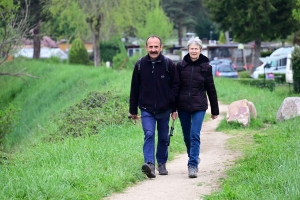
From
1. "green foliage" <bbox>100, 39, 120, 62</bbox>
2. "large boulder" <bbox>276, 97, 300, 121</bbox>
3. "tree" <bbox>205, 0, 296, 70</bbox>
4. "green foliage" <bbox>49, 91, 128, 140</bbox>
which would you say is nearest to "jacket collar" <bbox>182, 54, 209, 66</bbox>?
"green foliage" <bbox>49, 91, 128, 140</bbox>

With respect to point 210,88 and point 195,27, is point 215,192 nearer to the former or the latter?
point 210,88

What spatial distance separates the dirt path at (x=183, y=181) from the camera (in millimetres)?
7781

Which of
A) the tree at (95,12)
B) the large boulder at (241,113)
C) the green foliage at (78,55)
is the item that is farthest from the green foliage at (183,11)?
the large boulder at (241,113)

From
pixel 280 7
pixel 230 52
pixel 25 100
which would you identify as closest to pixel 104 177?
pixel 25 100

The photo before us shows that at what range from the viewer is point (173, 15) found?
70.7 metres

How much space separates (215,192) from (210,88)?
1.70 meters

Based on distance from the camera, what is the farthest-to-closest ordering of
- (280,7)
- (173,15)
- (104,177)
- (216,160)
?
1. (173,15)
2. (280,7)
3. (216,160)
4. (104,177)

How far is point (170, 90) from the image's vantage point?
29.0 feet

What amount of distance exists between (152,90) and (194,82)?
57 cm

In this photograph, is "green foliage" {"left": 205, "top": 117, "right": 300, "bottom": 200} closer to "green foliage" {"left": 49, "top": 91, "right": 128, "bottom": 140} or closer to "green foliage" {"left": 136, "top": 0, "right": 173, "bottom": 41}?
"green foliage" {"left": 49, "top": 91, "right": 128, "bottom": 140}

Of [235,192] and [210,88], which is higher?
[210,88]

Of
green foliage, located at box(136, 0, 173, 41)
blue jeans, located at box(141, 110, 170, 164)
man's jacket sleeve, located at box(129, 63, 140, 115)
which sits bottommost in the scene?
blue jeans, located at box(141, 110, 170, 164)

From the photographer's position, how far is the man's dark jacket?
8.73m

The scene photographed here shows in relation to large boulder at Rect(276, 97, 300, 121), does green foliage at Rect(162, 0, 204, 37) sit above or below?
above
